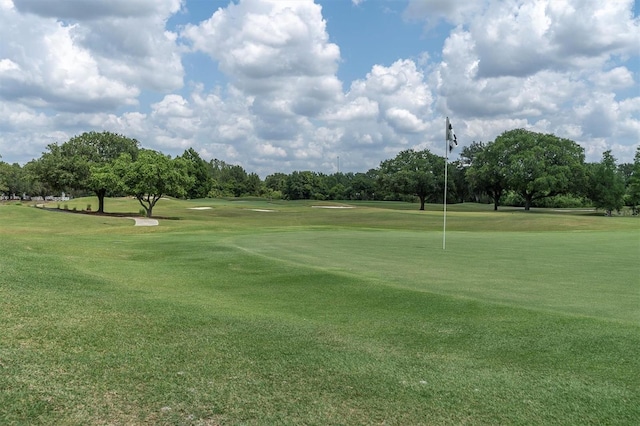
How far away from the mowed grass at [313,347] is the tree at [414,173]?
241 feet

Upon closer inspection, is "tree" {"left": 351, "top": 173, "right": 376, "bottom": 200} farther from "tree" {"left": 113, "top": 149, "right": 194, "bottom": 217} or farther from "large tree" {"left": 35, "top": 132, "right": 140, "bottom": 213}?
"tree" {"left": 113, "top": 149, "right": 194, "bottom": 217}

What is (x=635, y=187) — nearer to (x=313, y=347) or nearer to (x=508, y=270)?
(x=508, y=270)

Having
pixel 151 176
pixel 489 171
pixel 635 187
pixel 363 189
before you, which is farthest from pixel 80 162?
pixel 363 189

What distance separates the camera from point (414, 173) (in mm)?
86875

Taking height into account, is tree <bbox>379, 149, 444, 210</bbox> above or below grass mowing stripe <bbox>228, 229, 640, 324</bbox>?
above

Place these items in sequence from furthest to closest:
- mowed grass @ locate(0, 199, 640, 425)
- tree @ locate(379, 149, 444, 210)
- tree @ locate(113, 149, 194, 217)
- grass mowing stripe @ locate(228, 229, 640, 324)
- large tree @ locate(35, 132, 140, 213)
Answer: tree @ locate(379, 149, 444, 210) → large tree @ locate(35, 132, 140, 213) → tree @ locate(113, 149, 194, 217) → grass mowing stripe @ locate(228, 229, 640, 324) → mowed grass @ locate(0, 199, 640, 425)

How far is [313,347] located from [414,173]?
82370 mm

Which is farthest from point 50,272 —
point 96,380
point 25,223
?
point 25,223

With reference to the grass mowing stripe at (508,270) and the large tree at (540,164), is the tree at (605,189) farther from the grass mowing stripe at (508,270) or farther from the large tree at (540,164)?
the grass mowing stripe at (508,270)

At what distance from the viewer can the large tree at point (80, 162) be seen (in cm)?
6744

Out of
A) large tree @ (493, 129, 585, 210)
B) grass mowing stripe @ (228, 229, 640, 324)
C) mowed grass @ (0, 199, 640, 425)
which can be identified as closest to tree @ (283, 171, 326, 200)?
large tree @ (493, 129, 585, 210)

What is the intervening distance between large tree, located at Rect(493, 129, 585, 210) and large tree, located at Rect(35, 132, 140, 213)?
61.2 metres

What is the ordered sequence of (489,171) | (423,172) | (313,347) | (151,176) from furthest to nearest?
1. (423,172)
2. (489,171)
3. (151,176)
4. (313,347)

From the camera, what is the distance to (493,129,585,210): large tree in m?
73.5
